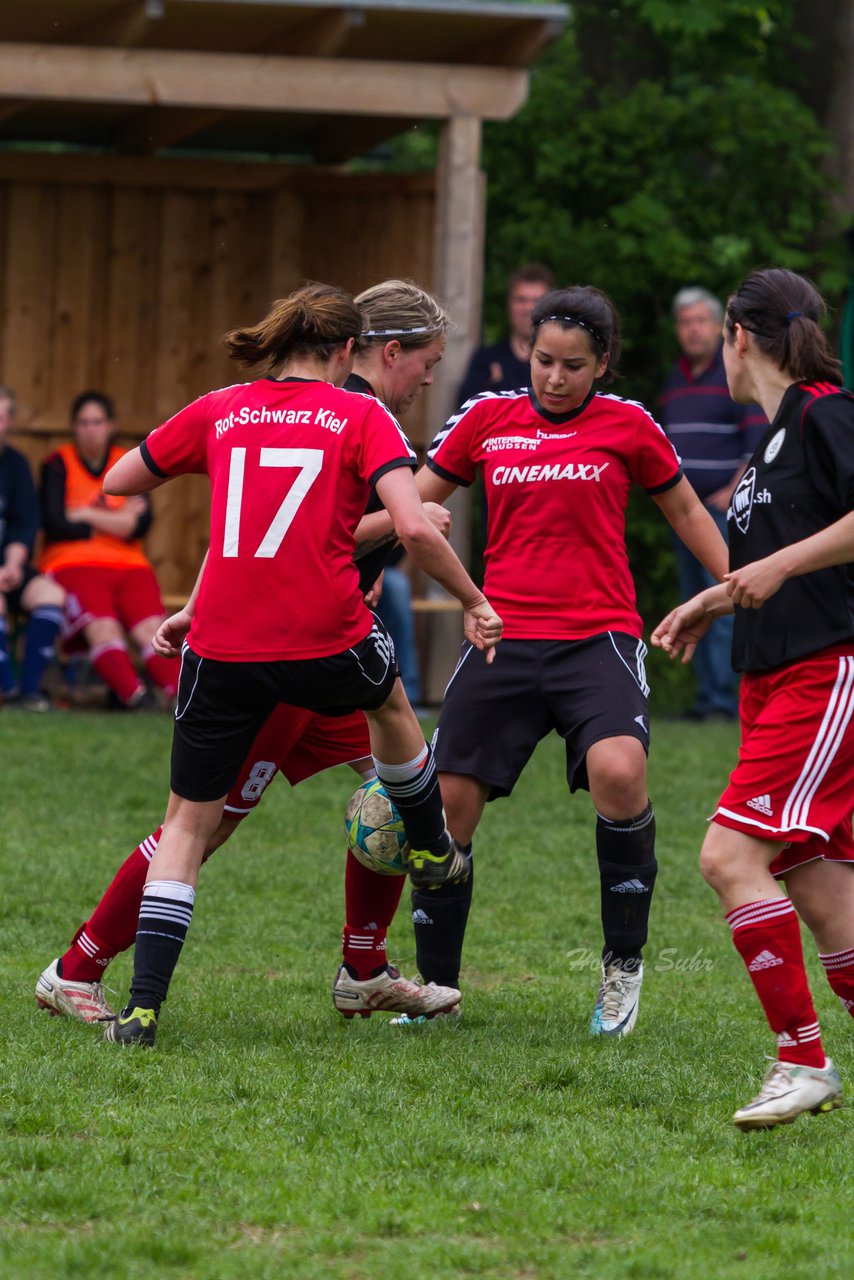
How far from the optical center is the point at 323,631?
15.6 feet

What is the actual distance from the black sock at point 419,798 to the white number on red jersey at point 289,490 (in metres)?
0.68

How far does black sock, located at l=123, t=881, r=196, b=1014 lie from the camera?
191 inches

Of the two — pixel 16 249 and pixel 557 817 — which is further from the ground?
pixel 16 249

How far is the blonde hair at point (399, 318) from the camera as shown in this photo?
17.9 feet

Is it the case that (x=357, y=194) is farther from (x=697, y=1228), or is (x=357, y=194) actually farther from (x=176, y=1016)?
(x=697, y=1228)

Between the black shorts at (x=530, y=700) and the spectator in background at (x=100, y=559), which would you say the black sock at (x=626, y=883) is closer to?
the black shorts at (x=530, y=700)

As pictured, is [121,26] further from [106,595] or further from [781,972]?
[781,972]

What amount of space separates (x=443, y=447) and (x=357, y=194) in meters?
8.67

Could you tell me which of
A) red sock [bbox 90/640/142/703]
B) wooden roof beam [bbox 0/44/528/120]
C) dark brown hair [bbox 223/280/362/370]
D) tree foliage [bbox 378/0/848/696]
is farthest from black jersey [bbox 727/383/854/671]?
tree foliage [bbox 378/0/848/696]

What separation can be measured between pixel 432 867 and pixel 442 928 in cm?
40

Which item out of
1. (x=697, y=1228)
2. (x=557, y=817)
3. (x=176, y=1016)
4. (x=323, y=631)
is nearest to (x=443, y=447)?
(x=323, y=631)

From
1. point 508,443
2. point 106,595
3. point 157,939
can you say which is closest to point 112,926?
point 157,939

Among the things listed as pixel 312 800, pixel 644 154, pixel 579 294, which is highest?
pixel 644 154

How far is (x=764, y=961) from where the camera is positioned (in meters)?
4.29
